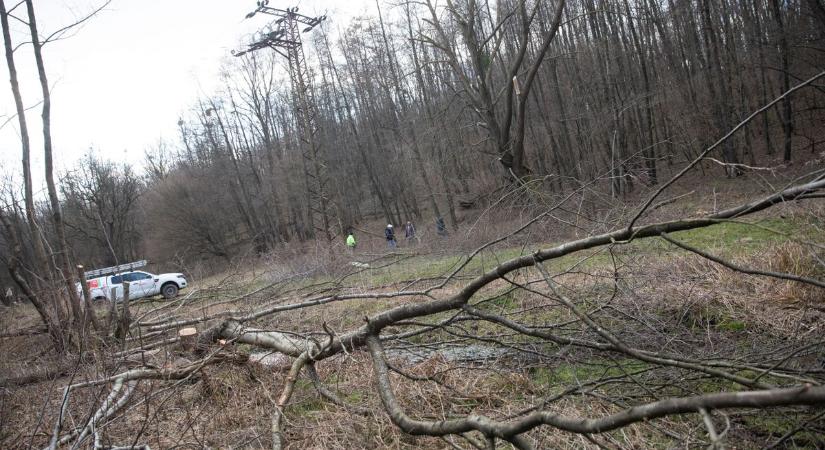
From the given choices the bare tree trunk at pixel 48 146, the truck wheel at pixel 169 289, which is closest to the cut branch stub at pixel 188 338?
the bare tree trunk at pixel 48 146

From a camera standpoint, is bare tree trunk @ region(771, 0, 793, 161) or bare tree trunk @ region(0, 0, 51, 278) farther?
bare tree trunk @ region(771, 0, 793, 161)

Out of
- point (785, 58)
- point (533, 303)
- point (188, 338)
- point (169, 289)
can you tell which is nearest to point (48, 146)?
point (188, 338)

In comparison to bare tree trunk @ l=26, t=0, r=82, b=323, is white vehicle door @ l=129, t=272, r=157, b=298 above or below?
below

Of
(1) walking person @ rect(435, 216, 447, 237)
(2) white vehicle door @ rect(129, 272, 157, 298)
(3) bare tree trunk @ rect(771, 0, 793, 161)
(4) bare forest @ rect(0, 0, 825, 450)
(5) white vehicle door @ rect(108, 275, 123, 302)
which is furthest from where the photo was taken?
(2) white vehicle door @ rect(129, 272, 157, 298)

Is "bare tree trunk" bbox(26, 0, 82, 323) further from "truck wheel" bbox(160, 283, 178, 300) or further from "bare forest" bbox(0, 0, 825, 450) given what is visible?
"truck wheel" bbox(160, 283, 178, 300)

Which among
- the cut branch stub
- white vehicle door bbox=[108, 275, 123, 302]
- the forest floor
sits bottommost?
the forest floor

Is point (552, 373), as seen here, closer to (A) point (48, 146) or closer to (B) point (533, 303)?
(B) point (533, 303)

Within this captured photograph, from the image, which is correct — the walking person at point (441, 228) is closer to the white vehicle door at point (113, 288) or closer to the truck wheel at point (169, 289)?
the white vehicle door at point (113, 288)

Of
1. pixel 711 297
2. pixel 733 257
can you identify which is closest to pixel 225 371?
pixel 711 297

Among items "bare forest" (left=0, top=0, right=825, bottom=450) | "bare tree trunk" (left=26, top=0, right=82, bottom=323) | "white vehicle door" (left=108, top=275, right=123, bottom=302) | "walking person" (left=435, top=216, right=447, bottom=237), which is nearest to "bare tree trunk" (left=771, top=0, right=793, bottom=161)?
"bare forest" (left=0, top=0, right=825, bottom=450)

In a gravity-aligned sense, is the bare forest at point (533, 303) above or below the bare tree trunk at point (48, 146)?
below

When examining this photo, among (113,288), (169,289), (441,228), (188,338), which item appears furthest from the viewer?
(169,289)

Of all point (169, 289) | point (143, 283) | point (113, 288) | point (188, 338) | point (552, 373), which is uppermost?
point (113, 288)

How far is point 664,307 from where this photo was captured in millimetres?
4562
